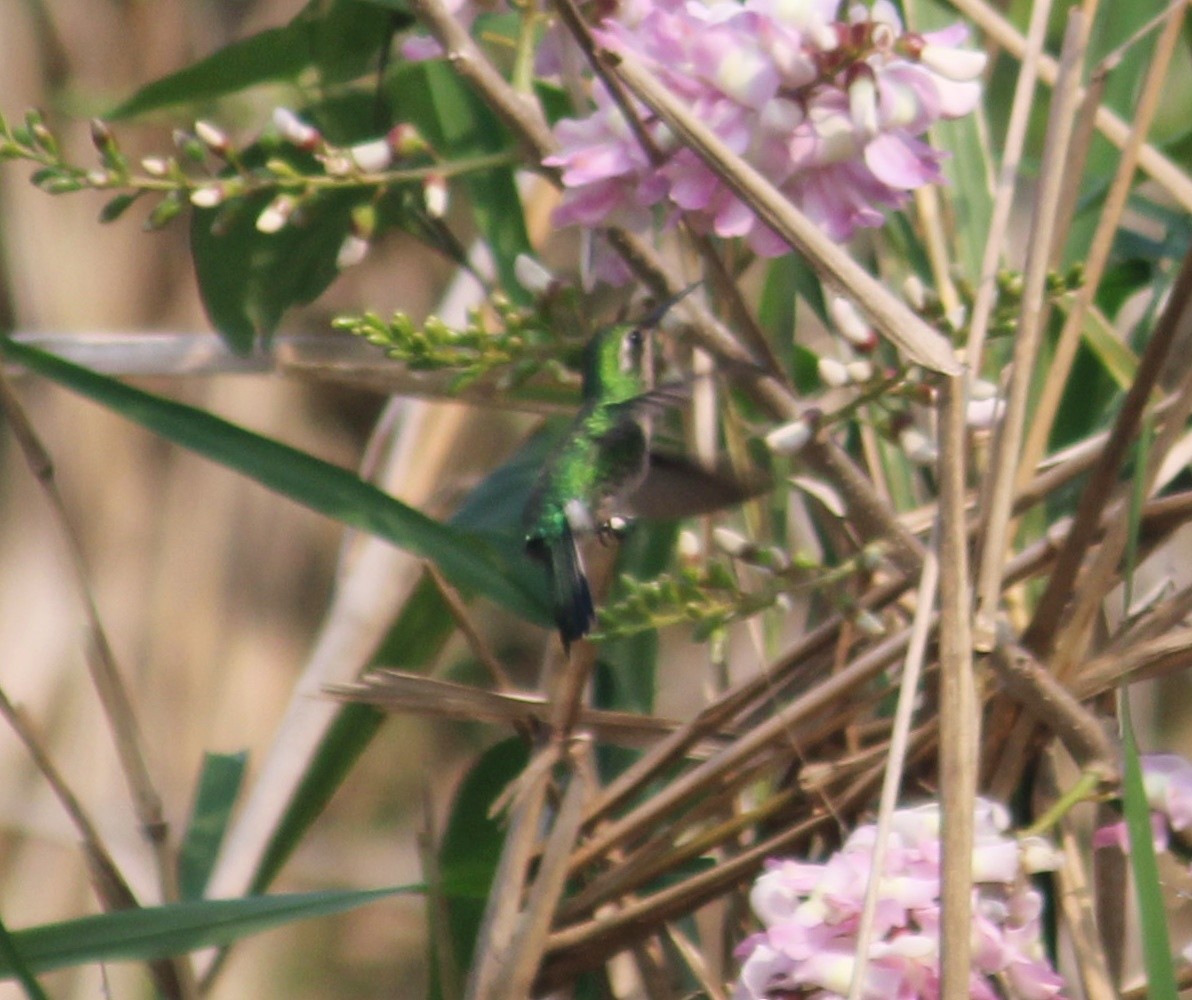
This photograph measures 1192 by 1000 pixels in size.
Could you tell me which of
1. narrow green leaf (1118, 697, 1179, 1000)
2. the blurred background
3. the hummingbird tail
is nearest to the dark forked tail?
the hummingbird tail

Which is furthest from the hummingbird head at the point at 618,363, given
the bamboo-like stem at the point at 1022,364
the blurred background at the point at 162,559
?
the blurred background at the point at 162,559

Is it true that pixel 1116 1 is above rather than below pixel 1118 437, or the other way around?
above

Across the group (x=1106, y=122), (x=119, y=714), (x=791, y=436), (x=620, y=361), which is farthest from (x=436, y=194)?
(x=1106, y=122)

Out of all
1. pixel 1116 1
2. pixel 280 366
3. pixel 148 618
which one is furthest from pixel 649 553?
pixel 148 618

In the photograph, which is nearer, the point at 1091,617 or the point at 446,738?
the point at 1091,617

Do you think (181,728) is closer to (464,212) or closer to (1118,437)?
(464,212)

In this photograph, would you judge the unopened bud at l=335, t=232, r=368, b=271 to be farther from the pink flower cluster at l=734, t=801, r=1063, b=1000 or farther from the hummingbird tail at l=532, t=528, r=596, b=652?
the pink flower cluster at l=734, t=801, r=1063, b=1000
